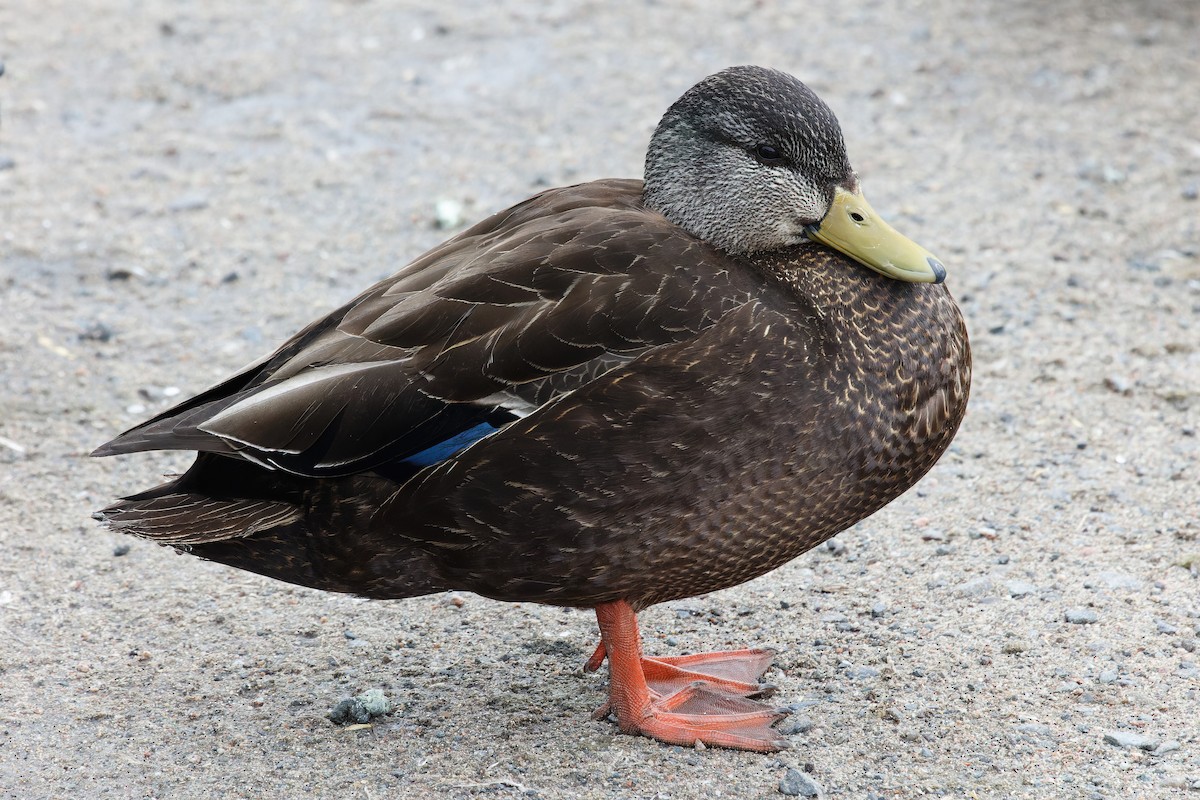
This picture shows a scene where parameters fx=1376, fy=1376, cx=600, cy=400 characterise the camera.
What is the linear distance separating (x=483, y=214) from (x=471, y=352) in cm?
334

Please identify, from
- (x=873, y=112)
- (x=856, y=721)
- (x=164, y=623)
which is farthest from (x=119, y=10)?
(x=856, y=721)

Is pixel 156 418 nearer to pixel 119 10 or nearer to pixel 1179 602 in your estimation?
pixel 1179 602

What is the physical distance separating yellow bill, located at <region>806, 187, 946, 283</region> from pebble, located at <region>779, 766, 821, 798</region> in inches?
49.4

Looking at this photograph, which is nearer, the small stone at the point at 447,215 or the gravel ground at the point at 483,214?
the gravel ground at the point at 483,214

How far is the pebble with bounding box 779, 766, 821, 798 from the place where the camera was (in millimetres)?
3275

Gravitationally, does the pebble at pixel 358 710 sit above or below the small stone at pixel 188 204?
below

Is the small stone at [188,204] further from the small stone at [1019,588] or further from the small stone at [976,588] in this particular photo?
the small stone at [1019,588]

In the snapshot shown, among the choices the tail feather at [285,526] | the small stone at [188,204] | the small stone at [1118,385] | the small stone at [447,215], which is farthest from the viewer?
the small stone at [188,204]

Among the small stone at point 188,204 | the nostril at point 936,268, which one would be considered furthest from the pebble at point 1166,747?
the small stone at point 188,204

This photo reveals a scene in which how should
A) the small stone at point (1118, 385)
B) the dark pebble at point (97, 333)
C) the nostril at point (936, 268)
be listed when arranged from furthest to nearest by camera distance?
the dark pebble at point (97, 333), the small stone at point (1118, 385), the nostril at point (936, 268)

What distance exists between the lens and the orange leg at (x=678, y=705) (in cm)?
353

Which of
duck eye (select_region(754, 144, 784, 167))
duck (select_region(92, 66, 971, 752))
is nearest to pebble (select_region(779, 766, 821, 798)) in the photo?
duck (select_region(92, 66, 971, 752))

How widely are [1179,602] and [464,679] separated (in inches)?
81.4

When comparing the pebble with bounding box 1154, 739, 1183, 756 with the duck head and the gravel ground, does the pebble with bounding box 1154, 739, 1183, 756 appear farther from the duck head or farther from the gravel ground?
the duck head
